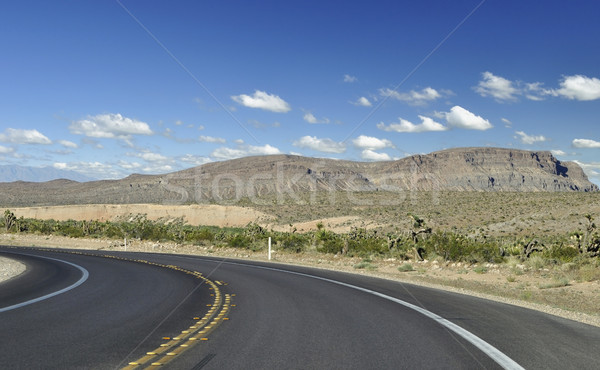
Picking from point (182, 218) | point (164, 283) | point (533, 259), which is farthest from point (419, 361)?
point (182, 218)

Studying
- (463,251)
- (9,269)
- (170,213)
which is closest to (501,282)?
(463,251)

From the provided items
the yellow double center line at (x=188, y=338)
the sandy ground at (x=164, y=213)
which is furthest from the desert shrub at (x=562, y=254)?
the sandy ground at (x=164, y=213)

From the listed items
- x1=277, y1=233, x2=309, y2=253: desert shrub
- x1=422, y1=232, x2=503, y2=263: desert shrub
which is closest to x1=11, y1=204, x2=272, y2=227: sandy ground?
x1=277, y1=233, x2=309, y2=253: desert shrub

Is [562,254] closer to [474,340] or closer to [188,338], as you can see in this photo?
[474,340]

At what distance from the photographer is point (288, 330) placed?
792 cm

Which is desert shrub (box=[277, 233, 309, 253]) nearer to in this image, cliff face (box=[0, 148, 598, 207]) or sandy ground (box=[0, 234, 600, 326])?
sandy ground (box=[0, 234, 600, 326])

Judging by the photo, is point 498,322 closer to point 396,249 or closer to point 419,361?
point 419,361

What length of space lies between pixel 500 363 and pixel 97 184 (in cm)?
17377

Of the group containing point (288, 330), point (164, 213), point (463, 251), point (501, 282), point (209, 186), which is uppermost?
point (209, 186)

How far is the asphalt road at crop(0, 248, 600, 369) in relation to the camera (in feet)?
20.0

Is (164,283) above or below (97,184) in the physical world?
below

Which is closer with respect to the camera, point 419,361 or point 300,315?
point 419,361

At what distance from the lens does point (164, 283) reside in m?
14.6

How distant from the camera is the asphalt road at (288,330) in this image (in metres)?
6.10
